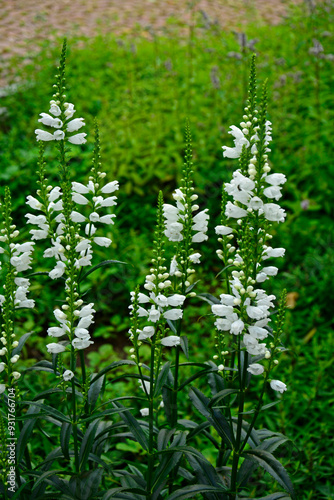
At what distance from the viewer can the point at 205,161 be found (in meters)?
5.88

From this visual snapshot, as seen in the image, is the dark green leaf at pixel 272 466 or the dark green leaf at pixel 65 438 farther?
the dark green leaf at pixel 65 438

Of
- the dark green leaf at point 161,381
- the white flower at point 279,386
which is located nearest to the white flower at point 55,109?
the dark green leaf at point 161,381

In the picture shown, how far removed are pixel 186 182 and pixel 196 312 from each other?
269 cm

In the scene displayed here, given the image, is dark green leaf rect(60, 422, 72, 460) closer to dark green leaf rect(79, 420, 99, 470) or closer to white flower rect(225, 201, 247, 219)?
dark green leaf rect(79, 420, 99, 470)

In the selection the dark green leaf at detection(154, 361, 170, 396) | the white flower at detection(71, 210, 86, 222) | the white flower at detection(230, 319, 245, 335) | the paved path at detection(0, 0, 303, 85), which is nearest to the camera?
the white flower at detection(230, 319, 245, 335)

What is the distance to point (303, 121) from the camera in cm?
662

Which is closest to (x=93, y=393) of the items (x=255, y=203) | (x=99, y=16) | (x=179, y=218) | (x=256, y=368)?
(x=256, y=368)

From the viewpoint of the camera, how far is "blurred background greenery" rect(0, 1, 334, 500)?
3881 mm

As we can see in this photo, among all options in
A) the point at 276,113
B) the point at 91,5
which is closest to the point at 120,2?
the point at 91,5

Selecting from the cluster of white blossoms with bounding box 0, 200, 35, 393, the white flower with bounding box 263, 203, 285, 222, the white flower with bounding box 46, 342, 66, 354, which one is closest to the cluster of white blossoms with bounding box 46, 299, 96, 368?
the white flower with bounding box 46, 342, 66, 354

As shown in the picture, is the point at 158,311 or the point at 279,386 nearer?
the point at 158,311

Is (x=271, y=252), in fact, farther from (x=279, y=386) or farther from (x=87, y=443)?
(x=87, y=443)

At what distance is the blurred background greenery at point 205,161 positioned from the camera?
3.88 metres

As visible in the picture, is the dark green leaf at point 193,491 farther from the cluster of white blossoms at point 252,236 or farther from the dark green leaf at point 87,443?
the cluster of white blossoms at point 252,236
